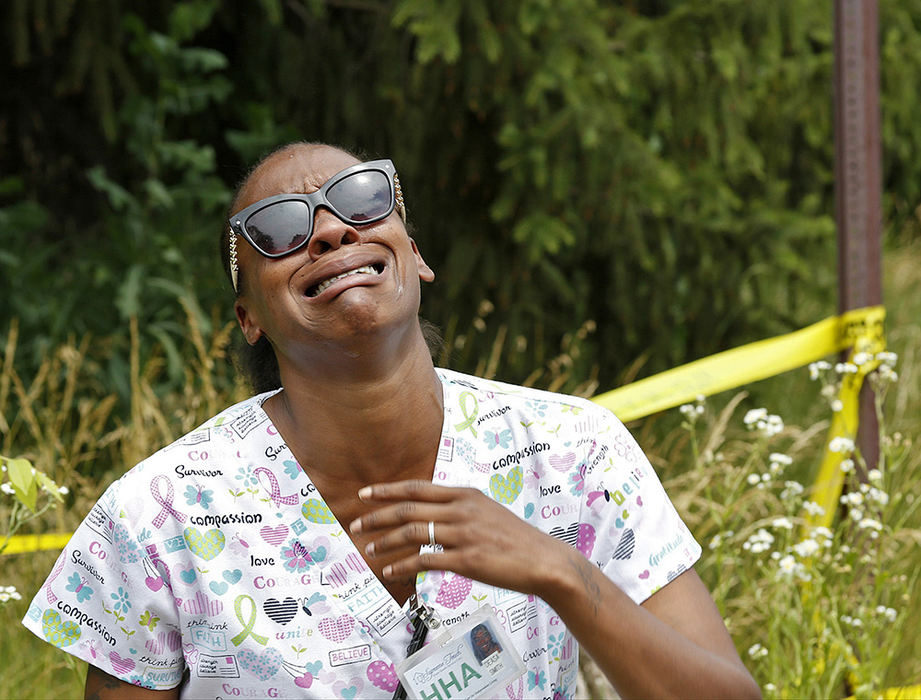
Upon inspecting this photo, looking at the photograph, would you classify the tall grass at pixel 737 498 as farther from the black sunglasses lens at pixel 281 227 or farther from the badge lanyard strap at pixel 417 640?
the black sunglasses lens at pixel 281 227

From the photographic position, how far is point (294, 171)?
1.92m

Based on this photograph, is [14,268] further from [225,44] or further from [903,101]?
[903,101]

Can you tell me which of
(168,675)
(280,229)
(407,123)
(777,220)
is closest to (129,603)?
(168,675)

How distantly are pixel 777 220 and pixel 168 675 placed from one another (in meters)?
3.86

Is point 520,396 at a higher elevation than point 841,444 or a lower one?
higher

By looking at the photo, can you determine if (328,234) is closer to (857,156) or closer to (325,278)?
(325,278)

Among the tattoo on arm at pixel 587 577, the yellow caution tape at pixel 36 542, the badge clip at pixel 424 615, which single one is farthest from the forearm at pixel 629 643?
the yellow caution tape at pixel 36 542

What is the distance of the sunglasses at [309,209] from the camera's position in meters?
1.85

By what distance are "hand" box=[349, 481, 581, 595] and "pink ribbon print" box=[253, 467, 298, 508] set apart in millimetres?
410

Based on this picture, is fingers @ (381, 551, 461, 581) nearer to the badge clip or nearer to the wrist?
the wrist

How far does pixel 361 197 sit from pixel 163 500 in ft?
1.96

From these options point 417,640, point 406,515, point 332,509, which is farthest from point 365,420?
point 406,515

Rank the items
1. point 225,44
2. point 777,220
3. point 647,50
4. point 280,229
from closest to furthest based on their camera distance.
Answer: point 280,229
point 647,50
point 777,220
point 225,44

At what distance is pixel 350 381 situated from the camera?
5.97ft
